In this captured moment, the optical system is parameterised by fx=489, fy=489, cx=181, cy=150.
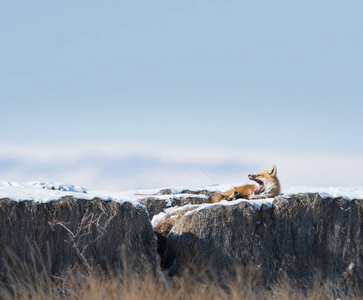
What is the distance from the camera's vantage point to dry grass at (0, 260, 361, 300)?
5.44 m

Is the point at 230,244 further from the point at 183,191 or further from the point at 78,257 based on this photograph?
the point at 183,191

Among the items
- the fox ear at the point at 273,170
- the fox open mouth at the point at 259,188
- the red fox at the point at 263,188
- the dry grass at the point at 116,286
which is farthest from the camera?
the fox ear at the point at 273,170

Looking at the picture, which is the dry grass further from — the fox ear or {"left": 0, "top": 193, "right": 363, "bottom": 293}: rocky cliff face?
the fox ear

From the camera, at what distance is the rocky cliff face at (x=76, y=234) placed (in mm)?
6867

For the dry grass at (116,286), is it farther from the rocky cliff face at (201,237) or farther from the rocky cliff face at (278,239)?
the rocky cliff face at (278,239)

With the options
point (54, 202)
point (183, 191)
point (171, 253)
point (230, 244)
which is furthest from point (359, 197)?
point (54, 202)

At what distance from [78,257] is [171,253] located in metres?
1.63

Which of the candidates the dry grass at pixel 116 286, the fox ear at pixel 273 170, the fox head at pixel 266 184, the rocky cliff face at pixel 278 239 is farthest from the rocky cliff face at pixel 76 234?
the fox ear at pixel 273 170

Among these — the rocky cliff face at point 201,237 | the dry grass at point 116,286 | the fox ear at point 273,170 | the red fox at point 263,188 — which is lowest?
the dry grass at point 116,286

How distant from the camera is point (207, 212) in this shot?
8039 mm

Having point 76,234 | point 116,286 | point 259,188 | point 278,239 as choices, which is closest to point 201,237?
point 278,239

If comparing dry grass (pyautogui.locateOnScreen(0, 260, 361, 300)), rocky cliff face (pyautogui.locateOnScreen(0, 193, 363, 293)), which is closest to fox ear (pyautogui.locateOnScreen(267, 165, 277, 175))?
rocky cliff face (pyautogui.locateOnScreen(0, 193, 363, 293))

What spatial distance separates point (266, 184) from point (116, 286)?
5710 millimetres

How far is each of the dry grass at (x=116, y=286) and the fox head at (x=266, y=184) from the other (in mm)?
2512
